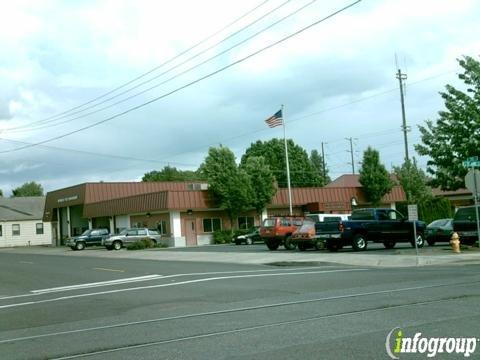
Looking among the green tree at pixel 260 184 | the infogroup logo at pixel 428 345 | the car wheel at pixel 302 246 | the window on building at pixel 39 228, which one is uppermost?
the green tree at pixel 260 184

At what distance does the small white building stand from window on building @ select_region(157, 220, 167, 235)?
27.9 m

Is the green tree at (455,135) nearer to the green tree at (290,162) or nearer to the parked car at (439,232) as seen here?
the parked car at (439,232)

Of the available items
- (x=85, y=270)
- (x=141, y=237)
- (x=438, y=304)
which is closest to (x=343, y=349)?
(x=438, y=304)

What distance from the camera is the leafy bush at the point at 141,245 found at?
45531 mm

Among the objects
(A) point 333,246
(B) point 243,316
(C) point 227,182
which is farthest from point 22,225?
(B) point 243,316

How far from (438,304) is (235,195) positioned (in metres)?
40.3

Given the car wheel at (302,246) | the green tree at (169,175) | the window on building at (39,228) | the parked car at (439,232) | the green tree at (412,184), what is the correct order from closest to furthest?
the car wheel at (302,246), the parked car at (439,232), the green tree at (412,184), the window on building at (39,228), the green tree at (169,175)

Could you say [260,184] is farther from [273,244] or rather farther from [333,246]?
[333,246]

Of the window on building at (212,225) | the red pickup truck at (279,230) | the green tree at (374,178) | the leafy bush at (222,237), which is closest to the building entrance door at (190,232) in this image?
the window on building at (212,225)

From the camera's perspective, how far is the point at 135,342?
8.46 meters

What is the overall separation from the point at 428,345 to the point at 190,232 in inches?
1744

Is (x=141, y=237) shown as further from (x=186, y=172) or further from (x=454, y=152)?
(x=186, y=172)

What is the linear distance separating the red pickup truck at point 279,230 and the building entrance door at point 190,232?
17910mm

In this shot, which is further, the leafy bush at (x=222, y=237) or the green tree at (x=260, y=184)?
the green tree at (x=260, y=184)
